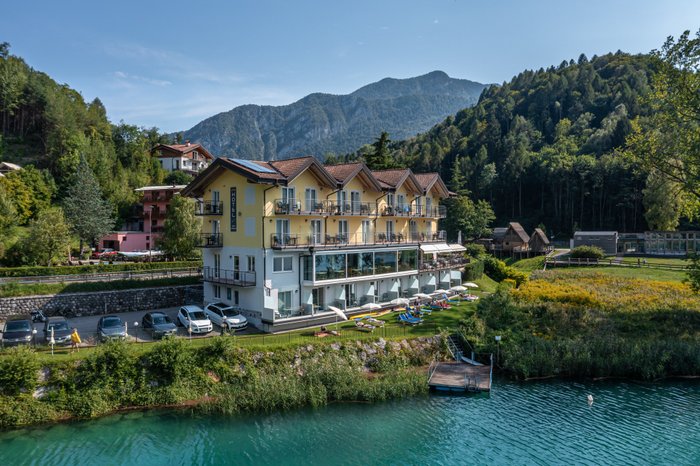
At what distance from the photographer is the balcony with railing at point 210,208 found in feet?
112

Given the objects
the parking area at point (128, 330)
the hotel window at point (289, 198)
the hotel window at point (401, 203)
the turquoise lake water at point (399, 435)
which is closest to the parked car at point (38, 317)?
the parking area at point (128, 330)

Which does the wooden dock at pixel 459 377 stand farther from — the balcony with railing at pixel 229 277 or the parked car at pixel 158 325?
the parked car at pixel 158 325

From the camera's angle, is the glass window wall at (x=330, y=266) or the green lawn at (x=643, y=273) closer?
the glass window wall at (x=330, y=266)

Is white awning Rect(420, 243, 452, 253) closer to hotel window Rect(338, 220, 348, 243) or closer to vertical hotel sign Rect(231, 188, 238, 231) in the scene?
hotel window Rect(338, 220, 348, 243)

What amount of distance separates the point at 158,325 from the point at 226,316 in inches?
162

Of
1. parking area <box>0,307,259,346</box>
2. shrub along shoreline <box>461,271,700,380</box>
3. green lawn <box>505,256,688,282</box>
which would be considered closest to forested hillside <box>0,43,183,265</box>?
parking area <box>0,307,259,346</box>

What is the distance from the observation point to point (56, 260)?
42.3 meters

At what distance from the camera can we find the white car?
92.3 feet

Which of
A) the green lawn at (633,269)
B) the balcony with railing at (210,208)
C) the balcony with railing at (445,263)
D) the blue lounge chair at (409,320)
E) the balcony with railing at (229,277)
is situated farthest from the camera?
the green lawn at (633,269)

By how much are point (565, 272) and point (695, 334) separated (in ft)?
83.9

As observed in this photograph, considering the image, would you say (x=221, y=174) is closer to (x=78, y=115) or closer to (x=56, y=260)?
(x=56, y=260)

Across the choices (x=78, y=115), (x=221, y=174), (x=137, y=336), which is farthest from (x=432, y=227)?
(x=78, y=115)

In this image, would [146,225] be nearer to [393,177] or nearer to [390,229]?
[390,229]

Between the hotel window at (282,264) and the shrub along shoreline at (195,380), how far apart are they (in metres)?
7.33
